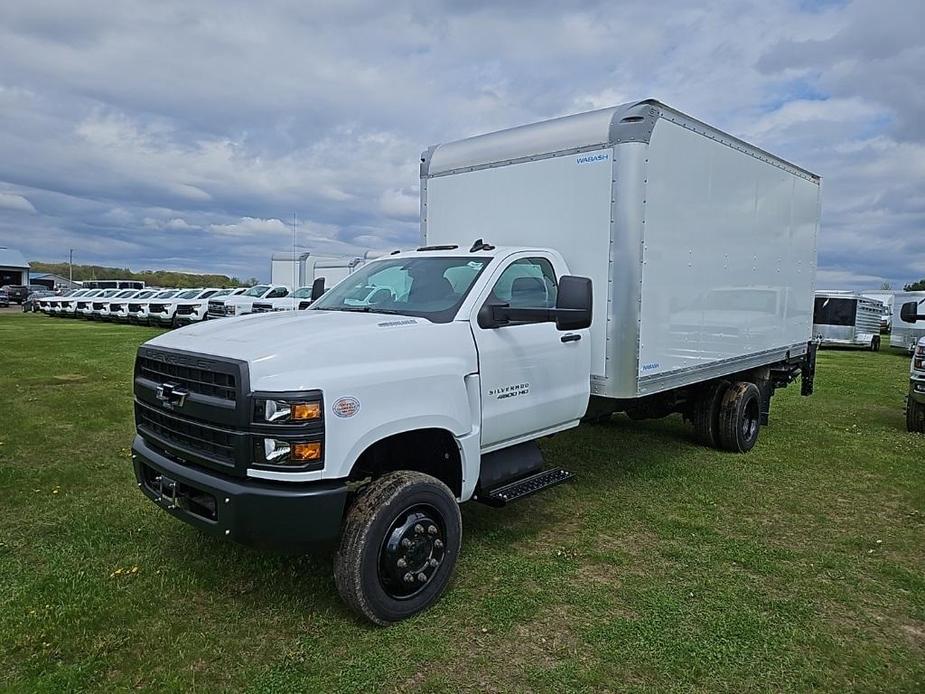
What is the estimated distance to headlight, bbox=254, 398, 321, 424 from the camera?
3.31m

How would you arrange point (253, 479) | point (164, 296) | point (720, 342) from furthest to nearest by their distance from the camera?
1. point (164, 296)
2. point (720, 342)
3. point (253, 479)

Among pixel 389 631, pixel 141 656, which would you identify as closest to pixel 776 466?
pixel 389 631

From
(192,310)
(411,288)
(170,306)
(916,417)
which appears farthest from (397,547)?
(170,306)

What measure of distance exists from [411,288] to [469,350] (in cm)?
83

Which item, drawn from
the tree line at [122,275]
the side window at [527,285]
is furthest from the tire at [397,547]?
the tree line at [122,275]

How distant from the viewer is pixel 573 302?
13.5ft

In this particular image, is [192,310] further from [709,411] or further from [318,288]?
[709,411]

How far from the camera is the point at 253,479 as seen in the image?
342 centimetres

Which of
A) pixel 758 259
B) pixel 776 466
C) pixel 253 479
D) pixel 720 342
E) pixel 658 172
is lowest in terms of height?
pixel 776 466

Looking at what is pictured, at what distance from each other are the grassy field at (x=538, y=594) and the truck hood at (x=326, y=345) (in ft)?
→ 4.64

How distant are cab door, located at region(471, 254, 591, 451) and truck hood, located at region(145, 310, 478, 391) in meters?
0.26

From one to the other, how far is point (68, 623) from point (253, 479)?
138cm

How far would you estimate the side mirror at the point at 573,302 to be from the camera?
13.5 ft

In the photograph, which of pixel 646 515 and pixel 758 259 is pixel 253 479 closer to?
pixel 646 515
